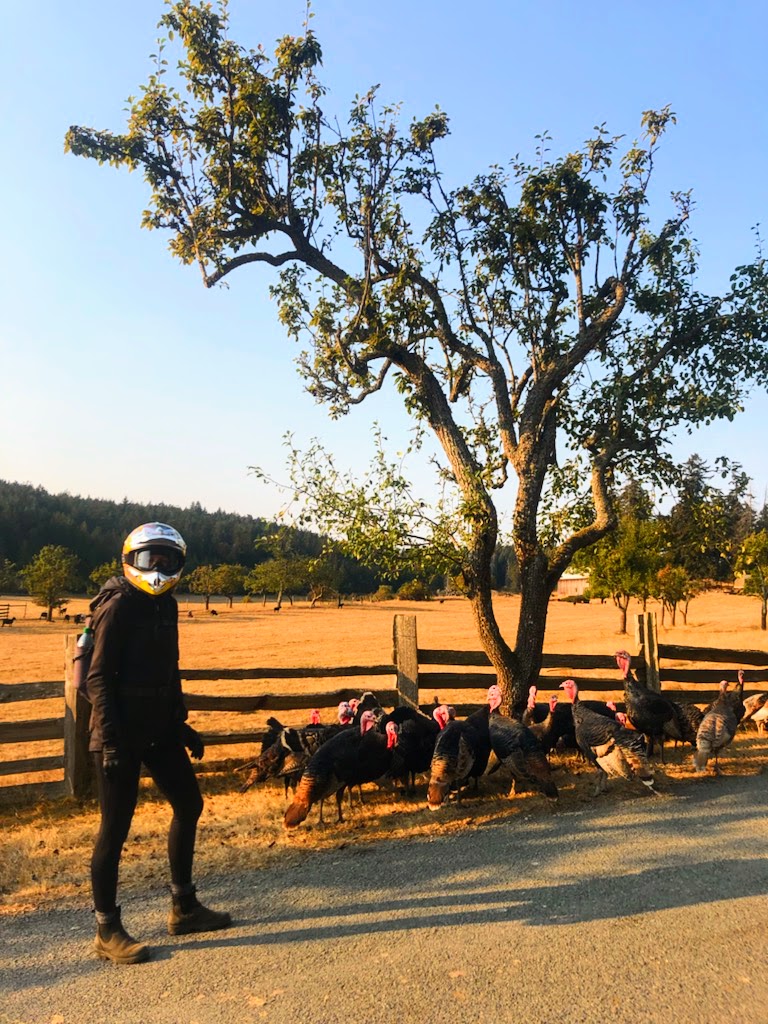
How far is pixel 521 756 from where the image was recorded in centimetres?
761

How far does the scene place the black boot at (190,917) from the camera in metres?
4.59

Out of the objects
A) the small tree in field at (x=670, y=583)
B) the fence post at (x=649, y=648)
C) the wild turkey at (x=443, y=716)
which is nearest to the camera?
the wild turkey at (x=443, y=716)

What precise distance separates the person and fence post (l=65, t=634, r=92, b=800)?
379 cm

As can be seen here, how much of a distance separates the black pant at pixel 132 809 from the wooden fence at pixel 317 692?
12.6 ft

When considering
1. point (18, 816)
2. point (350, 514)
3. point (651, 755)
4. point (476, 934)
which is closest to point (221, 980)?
point (476, 934)

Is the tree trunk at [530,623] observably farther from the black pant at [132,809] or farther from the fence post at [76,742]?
the black pant at [132,809]

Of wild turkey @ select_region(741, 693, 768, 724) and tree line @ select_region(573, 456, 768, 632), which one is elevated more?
tree line @ select_region(573, 456, 768, 632)

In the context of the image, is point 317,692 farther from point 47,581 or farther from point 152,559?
point 47,581

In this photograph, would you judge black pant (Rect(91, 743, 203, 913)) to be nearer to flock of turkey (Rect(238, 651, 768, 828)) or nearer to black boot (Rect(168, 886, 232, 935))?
black boot (Rect(168, 886, 232, 935))

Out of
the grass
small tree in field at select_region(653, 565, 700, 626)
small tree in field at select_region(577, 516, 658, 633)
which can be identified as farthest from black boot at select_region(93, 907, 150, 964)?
small tree in field at select_region(653, 565, 700, 626)

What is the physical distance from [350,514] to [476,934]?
569 centimetres

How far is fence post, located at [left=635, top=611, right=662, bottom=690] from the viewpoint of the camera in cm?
1205

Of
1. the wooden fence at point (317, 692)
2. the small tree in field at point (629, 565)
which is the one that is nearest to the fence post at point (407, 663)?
the wooden fence at point (317, 692)

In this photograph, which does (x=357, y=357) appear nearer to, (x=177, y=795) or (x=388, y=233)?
(x=388, y=233)
